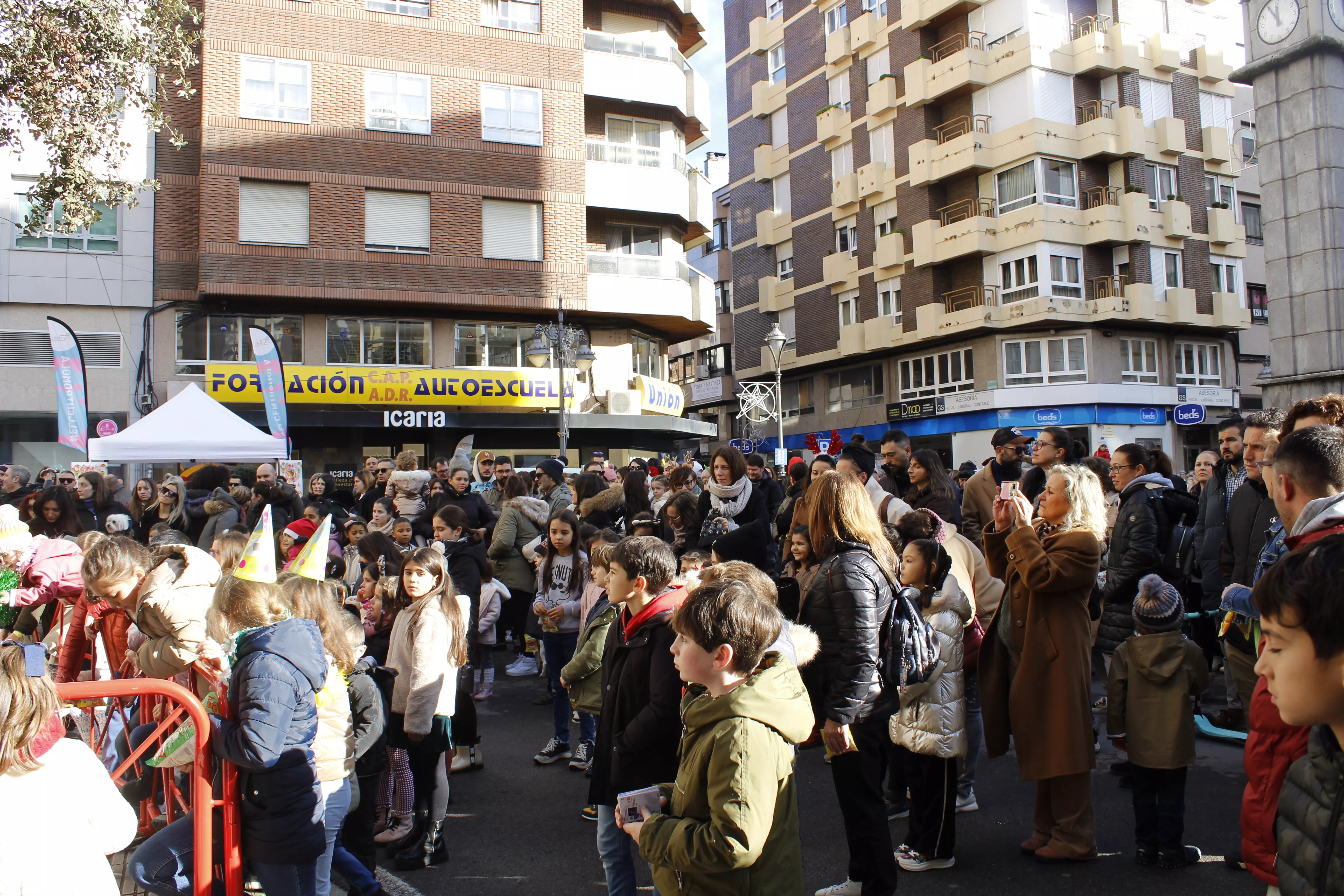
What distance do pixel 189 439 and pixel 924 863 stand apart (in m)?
11.3

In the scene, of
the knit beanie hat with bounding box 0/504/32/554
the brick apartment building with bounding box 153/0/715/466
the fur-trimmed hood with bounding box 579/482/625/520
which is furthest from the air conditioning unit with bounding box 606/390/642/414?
the knit beanie hat with bounding box 0/504/32/554

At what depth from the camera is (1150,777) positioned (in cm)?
425

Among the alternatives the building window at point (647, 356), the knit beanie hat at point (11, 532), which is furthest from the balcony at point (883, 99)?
the knit beanie hat at point (11, 532)

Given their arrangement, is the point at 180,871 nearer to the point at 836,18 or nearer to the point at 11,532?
the point at 11,532

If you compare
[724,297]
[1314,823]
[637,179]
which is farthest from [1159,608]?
[724,297]

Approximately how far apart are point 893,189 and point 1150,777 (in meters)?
31.7

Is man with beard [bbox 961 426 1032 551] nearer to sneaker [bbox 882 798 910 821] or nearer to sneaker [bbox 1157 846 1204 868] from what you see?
sneaker [bbox 882 798 910 821]

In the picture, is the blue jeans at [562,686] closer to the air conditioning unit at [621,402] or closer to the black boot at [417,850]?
the black boot at [417,850]

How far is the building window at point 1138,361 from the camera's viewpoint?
30.5 metres

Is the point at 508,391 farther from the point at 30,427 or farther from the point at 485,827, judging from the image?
the point at 485,827

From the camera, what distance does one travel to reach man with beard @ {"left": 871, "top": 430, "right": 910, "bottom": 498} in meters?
7.91

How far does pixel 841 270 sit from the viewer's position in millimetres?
35656

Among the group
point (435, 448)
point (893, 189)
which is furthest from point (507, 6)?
point (893, 189)

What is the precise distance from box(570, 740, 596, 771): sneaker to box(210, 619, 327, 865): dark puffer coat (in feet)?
8.83
